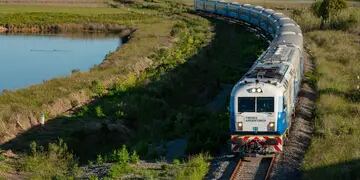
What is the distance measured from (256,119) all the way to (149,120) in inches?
351

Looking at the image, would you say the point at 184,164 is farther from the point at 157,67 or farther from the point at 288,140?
the point at 157,67

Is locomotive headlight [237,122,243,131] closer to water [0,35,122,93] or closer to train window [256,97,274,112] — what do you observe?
train window [256,97,274,112]

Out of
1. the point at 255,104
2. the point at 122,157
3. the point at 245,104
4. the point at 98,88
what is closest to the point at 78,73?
the point at 98,88

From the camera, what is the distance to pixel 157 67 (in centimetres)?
4181

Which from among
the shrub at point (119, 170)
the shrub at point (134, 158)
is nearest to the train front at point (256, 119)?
the shrub at point (134, 158)

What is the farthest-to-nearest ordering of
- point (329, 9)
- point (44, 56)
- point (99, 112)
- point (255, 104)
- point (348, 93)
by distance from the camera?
point (329, 9)
point (44, 56)
point (348, 93)
point (99, 112)
point (255, 104)

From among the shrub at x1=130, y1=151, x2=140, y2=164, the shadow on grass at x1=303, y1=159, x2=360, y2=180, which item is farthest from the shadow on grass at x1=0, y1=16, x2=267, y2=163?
the shadow on grass at x1=303, y1=159, x2=360, y2=180

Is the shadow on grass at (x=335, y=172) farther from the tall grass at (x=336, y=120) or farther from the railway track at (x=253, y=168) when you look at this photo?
the railway track at (x=253, y=168)

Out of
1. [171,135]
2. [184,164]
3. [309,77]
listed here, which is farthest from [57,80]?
[184,164]

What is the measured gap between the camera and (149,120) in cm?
2869

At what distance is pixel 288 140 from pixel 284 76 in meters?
2.65

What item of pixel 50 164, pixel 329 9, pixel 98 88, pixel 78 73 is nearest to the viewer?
pixel 50 164

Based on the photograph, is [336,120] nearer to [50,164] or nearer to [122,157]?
[122,157]

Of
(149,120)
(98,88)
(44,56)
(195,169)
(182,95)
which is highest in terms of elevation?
(195,169)
